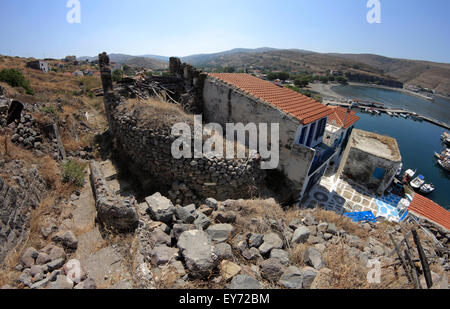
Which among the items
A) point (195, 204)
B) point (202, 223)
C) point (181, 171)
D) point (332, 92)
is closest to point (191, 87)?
point (181, 171)

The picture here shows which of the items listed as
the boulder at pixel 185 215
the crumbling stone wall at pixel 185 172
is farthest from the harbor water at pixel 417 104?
the boulder at pixel 185 215

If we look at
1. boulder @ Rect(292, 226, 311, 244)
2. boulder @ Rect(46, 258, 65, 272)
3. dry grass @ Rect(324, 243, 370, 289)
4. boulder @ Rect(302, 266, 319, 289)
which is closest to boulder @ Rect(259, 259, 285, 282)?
boulder @ Rect(302, 266, 319, 289)

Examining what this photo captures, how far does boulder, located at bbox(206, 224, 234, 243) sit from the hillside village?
0.04 meters

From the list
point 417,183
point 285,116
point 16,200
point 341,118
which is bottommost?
point 417,183

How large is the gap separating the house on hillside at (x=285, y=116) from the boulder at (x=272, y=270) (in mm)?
7083

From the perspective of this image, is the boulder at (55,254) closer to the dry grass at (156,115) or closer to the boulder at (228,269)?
the boulder at (228,269)

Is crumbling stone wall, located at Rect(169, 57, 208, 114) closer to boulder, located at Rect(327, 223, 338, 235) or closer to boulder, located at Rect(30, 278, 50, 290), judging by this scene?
boulder, located at Rect(327, 223, 338, 235)

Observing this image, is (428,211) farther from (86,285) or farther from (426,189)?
(426,189)

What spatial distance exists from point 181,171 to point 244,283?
6.48 metres

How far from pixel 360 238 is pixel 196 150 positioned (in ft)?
22.4

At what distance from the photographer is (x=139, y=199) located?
934 centimetres

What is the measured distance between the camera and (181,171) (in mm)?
9289
